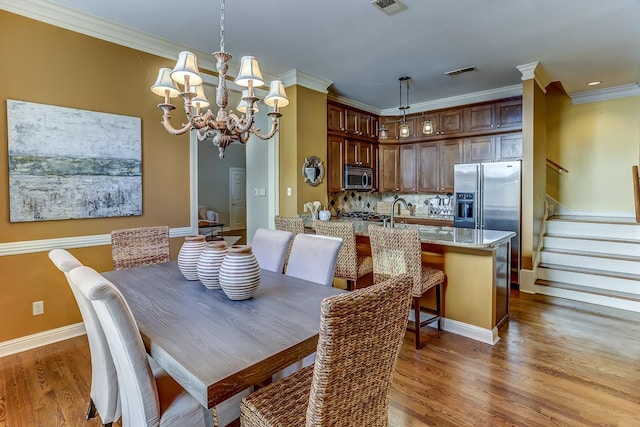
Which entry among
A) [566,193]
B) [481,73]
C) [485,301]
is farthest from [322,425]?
[566,193]

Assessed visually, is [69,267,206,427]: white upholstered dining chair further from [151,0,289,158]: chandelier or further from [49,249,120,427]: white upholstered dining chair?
[151,0,289,158]: chandelier

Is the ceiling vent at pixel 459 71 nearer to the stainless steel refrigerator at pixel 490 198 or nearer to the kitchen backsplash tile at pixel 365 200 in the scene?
the stainless steel refrigerator at pixel 490 198

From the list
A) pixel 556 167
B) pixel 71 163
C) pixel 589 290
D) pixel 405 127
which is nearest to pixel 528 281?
pixel 589 290

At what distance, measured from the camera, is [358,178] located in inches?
222

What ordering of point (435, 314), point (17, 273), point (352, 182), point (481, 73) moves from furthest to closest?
point (352, 182) < point (481, 73) < point (435, 314) < point (17, 273)

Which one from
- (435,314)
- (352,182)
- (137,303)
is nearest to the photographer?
(137,303)

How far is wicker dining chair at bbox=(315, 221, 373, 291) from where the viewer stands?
10.0 ft

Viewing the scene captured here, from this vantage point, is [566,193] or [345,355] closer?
[345,355]

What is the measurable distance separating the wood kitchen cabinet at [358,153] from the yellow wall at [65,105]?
2.75 meters

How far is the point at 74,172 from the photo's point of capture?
2.93m

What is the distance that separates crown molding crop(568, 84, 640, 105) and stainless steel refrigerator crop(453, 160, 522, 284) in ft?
7.86

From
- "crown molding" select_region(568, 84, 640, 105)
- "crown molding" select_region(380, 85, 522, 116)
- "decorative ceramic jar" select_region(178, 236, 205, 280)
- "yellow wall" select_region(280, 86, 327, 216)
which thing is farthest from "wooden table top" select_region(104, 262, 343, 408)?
"crown molding" select_region(568, 84, 640, 105)

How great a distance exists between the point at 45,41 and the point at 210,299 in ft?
9.14

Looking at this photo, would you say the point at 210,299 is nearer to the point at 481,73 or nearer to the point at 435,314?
the point at 435,314
